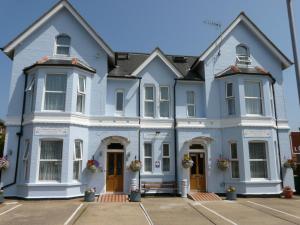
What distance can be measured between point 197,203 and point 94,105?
8622 millimetres

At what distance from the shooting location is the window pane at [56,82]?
637 inches

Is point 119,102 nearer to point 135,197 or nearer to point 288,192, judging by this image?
point 135,197

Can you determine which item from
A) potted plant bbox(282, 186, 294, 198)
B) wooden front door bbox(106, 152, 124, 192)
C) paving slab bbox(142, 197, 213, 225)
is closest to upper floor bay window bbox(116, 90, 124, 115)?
wooden front door bbox(106, 152, 124, 192)

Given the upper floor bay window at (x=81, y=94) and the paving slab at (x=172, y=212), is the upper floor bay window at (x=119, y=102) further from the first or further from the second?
the paving slab at (x=172, y=212)

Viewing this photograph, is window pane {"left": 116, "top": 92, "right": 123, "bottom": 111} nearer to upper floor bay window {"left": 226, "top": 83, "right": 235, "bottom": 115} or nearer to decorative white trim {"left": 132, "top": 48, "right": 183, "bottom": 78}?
decorative white trim {"left": 132, "top": 48, "right": 183, "bottom": 78}

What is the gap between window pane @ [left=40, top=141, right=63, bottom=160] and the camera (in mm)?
15367

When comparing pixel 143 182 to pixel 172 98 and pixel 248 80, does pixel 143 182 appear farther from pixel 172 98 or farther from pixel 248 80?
pixel 248 80

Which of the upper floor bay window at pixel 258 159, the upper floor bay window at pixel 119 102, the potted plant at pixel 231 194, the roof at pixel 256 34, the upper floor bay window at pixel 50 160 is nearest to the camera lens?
the upper floor bay window at pixel 50 160

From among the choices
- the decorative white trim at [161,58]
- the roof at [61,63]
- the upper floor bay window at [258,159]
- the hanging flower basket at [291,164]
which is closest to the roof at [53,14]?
the roof at [61,63]

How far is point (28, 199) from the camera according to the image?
14.7m

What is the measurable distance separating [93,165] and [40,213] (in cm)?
480

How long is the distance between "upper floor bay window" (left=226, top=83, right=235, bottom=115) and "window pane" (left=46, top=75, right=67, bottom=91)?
10.7 m

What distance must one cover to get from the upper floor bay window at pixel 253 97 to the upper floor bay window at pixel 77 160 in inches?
435

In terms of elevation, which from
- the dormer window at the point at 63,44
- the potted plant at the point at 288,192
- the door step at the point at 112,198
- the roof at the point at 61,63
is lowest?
the door step at the point at 112,198
